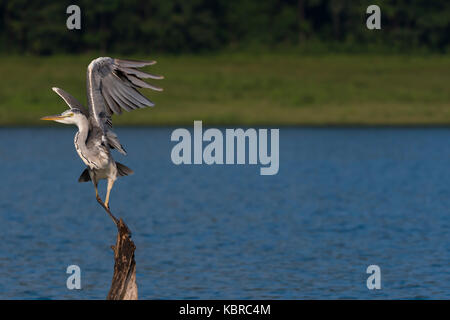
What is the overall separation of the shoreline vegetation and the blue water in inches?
582

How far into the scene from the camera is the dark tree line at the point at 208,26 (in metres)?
109

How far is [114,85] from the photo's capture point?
16.0 metres

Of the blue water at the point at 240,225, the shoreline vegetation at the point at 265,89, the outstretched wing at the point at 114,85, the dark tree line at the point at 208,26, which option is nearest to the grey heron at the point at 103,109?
the outstretched wing at the point at 114,85

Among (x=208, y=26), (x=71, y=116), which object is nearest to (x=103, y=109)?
(x=71, y=116)

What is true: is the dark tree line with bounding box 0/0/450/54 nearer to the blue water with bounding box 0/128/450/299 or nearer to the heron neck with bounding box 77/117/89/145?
the blue water with bounding box 0/128/450/299

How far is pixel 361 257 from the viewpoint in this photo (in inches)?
1277

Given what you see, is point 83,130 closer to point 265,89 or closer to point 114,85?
point 114,85

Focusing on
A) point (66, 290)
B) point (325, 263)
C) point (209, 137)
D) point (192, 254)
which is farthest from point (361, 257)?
point (209, 137)

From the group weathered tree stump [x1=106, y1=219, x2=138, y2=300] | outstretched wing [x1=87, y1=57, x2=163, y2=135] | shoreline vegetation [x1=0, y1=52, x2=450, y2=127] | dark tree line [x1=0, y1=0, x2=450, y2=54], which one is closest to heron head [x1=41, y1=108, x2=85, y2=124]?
outstretched wing [x1=87, y1=57, x2=163, y2=135]

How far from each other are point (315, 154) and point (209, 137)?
7.51m

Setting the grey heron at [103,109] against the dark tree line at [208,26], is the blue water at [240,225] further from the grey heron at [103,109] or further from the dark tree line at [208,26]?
the dark tree line at [208,26]

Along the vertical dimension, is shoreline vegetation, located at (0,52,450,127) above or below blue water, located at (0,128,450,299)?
above

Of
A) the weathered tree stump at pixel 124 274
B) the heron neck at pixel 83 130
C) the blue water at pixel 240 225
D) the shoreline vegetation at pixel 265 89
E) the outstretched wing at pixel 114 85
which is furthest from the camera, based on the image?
the shoreline vegetation at pixel 265 89

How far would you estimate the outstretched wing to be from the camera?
15719mm
